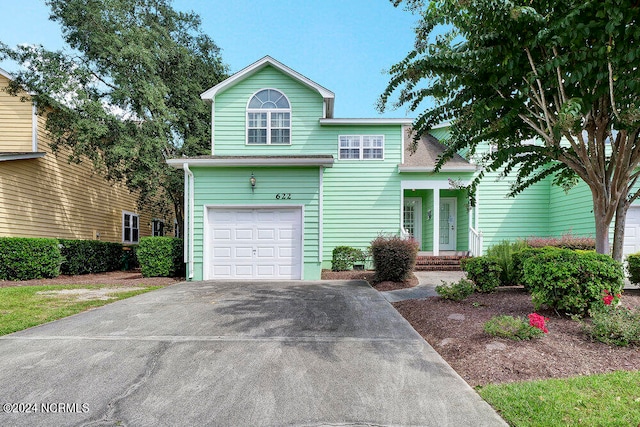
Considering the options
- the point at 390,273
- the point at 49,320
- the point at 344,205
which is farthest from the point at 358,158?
the point at 49,320

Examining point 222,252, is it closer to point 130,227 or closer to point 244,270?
point 244,270

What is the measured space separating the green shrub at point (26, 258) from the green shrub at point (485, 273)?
1230 centimetres

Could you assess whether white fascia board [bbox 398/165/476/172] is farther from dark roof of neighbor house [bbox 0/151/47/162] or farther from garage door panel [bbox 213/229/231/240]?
dark roof of neighbor house [bbox 0/151/47/162]

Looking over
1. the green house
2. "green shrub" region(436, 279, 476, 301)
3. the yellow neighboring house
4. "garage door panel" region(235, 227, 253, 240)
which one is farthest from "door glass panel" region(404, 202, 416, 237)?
the yellow neighboring house

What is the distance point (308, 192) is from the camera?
11.2m

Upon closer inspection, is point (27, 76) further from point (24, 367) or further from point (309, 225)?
point (24, 367)

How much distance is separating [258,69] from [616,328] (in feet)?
41.3

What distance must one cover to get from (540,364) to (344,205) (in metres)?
10.1

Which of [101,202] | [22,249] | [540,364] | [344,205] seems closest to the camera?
[540,364]

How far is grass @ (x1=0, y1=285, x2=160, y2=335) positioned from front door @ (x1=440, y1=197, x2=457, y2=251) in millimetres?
11560

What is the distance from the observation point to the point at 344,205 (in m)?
13.5

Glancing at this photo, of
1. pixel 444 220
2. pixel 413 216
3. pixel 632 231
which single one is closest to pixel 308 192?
pixel 413 216

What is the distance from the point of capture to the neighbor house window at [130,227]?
19297 mm

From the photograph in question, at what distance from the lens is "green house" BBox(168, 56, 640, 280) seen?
1114 cm
